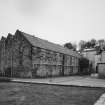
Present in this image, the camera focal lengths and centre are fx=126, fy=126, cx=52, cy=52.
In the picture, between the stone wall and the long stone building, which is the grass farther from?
the stone wall

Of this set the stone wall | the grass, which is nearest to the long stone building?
the stone wall

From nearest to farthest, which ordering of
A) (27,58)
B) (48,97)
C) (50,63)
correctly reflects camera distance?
(48,97)
(27,58)
(50,63)

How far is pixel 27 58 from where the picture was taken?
22.2 meters

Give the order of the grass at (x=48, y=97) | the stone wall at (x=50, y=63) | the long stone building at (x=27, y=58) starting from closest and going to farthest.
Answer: the grass at (x=48, y=97), the long stone building at (x=27, y=58), the stone wall at (x=50, y=63)

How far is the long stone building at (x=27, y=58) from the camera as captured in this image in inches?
864

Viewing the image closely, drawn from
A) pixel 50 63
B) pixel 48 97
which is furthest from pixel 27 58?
pixel 48 97

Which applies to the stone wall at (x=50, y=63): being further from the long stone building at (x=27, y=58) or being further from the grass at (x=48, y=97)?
the grass at (x=48, y=97)

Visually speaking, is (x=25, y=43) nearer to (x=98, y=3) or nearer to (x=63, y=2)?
(x=63, y=2)

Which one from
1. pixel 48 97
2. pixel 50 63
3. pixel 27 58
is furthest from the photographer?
pixel 50 63

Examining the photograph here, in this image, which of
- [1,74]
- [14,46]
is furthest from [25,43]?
[1,74]

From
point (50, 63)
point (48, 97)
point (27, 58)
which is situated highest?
point (27, 58)

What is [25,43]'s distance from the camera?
22859 millimetres

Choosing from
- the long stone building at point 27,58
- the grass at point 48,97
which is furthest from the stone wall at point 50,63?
the grass at point 48,97

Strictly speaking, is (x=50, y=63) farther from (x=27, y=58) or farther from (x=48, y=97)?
(x=48, y=97)
